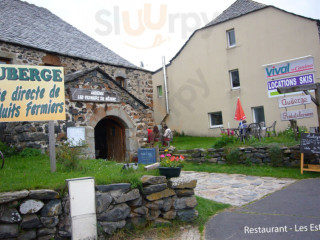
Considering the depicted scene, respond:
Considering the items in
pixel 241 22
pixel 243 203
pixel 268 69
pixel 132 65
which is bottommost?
pixel 243 203

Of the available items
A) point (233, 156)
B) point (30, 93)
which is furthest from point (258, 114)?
point (30, 93)

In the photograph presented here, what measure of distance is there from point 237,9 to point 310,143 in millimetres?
12315

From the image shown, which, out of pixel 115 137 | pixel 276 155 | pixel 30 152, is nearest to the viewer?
pixel 30 152

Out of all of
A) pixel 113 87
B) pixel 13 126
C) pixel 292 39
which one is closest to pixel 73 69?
pixel 113 87

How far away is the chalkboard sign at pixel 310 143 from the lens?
780 cm

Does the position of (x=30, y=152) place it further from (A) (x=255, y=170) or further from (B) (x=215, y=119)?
(B) (x=215, y=119)

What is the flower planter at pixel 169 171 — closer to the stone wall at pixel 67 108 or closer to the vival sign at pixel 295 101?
the stone wall at pixel 67 108

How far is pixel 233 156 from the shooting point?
9.89m

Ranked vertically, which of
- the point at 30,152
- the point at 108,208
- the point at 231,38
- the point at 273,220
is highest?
the point at 231,38

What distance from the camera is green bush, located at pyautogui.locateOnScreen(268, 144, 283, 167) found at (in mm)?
8938

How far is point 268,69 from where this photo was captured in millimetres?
12180

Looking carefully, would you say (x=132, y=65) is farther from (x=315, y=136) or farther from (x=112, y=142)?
(x=315, y=136)

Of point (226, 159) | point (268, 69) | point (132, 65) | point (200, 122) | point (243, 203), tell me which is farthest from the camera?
point (200, 122)

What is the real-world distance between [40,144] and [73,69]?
467 centimetres
